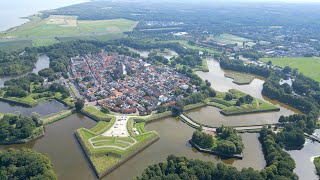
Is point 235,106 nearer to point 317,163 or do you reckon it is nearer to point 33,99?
point 317,163

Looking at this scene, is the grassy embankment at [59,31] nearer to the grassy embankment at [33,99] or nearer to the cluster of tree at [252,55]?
the grassy embankment at [33,99]

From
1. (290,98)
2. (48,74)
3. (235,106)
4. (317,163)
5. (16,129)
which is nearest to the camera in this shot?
(317,163)

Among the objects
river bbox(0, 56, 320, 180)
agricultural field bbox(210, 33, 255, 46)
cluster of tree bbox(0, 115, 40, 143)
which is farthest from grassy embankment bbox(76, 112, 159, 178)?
agricultural field bbox(210, 33, 255, 46)

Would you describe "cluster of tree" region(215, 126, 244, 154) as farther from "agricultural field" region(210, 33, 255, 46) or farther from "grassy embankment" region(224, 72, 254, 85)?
"agricultural field" region(210, 33, 255, 46)

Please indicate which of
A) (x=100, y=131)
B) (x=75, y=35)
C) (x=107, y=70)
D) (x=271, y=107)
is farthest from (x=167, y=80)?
(x=75, y=35)

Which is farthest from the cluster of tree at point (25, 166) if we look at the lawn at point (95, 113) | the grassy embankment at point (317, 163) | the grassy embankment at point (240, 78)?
the grassy embankment at point (240, 78)

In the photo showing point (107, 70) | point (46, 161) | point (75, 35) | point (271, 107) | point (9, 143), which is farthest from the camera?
point (75, 35)

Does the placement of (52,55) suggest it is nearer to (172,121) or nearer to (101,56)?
(101,56)

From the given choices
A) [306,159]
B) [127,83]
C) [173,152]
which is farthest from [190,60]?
[306,159]
